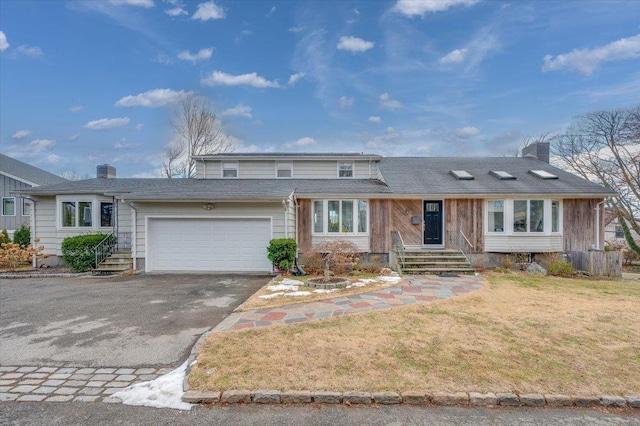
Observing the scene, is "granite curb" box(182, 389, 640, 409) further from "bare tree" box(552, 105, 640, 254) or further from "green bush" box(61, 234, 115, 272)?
"bare tree" box(552, 105, 640, 254)

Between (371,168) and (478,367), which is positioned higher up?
(371,168)

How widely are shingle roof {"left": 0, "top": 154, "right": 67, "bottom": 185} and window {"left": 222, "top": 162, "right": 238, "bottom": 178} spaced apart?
17100 mm

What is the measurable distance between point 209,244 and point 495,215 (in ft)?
38.2

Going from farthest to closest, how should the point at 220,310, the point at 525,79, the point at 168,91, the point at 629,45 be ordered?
the point at 168,91
the point at 525,79
the point at 629,45
the point at 220,310

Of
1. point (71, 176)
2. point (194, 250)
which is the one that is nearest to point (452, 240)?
point (194, 250)

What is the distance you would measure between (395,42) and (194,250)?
44.5ft

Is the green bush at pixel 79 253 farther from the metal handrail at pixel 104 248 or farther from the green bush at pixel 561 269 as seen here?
the green bush at pixel 561 269

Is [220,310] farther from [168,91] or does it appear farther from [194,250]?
[168,91]

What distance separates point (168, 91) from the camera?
22.0 m

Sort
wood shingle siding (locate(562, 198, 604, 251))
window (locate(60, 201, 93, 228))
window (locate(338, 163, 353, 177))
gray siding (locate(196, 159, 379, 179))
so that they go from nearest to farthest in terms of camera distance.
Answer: wood shingle siding (locate(562, 198, 604, 251)), window (locate(60, 201, 93, 228)), gray siding (locate(196, 159, 379, 179)), window (locate(338, 163, 353, 177))

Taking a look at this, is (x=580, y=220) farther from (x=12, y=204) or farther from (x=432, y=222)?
(x=12, y=204)

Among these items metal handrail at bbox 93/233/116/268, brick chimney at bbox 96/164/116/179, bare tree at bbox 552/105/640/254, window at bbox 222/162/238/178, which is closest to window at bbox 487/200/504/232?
bare tree at bbox 552/105/640/254

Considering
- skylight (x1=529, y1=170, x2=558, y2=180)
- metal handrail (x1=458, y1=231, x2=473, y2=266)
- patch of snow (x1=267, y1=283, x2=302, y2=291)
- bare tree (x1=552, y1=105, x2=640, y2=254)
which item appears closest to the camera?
patch of snow (x1=267, y1=283, x2=302, y2=291)

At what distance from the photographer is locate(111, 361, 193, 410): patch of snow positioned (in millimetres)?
3109
